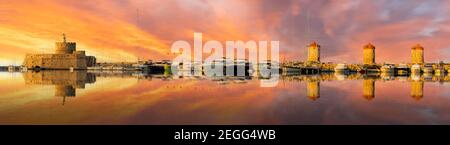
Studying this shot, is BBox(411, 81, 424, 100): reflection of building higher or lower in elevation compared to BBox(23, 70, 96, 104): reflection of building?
lower

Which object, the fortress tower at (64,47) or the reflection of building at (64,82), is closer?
the reflection of building at (64,82)

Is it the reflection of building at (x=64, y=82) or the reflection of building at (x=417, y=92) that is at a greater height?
the reflection of building at (x=64, y=82)

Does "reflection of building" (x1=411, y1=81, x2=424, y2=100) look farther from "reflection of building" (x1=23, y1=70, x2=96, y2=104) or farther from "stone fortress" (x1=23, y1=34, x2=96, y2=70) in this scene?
"stone fortress" (x1=23, y1=34, x2=96, y2=70)

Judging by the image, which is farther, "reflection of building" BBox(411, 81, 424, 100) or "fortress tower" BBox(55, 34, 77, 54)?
"fortress tower" BBox(55, 34, 77, 54)

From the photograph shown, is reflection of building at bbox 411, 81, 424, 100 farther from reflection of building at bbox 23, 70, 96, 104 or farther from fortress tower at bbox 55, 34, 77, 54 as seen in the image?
fortress tower at bbox 55, 34, 77, 54

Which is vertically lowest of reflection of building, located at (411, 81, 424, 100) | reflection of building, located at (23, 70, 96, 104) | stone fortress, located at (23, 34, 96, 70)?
reflection of building, located at (411, 81, 424, 100)

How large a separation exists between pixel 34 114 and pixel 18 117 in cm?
106

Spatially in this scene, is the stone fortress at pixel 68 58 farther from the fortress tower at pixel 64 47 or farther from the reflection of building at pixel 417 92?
the reflection of building at pixel 417 92

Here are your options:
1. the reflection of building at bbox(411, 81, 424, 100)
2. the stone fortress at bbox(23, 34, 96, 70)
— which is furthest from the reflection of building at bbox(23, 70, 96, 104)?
the stone fortress at bbox(23, 34, 96, 70)

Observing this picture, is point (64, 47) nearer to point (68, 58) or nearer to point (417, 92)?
point (68, 58)

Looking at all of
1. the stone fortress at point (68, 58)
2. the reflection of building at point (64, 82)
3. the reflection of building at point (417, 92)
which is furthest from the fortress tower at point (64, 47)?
the reflection of building at point (417, 92)
